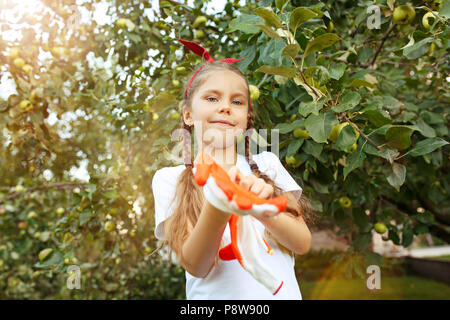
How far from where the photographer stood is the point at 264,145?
128cm

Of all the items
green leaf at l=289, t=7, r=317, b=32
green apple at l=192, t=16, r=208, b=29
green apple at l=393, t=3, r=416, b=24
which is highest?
green apple at l=192, t=16, r=208, b=29

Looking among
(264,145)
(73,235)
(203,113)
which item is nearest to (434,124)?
(264,145)

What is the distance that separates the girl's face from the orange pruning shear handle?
0.23 metres

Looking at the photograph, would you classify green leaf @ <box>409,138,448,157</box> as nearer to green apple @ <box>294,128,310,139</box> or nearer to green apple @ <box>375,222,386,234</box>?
green apple @ <box>294,128,310,139</box>

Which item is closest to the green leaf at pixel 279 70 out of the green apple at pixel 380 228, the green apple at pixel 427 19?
the green apple at pixel 427 19

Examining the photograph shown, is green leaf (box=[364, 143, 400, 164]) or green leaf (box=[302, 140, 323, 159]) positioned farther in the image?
green leaf (box=[302, 140, 323, 159])

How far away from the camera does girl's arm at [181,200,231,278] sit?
70 cm

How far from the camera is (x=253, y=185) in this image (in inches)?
25.6

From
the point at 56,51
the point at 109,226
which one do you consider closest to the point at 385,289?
the point at 109,226

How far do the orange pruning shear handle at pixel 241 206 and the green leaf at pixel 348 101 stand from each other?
22.0 inches

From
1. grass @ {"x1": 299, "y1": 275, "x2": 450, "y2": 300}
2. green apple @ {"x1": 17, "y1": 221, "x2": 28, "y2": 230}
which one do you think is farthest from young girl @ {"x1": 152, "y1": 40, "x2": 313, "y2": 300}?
grass @ {"x1": 299, "y1": 275, "x2": 450, "y2": 300}

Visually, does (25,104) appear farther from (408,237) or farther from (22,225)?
(408,237)

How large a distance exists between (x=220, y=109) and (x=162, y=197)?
0.29 m

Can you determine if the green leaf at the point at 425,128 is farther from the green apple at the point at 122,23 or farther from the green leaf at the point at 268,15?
the green apple at the point at 122,23
